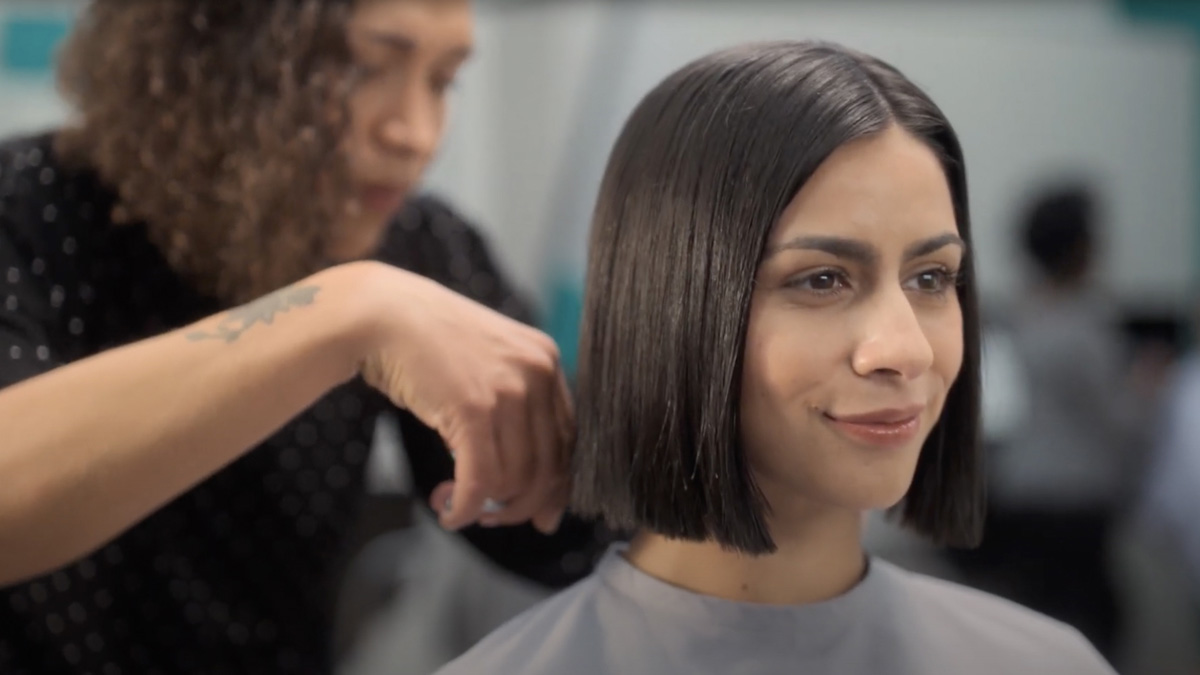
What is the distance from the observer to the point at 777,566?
869 mm

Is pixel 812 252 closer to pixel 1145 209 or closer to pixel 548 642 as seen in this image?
pixel 548 642

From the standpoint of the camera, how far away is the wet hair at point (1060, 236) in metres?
1.90

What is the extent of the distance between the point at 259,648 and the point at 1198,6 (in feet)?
8.64

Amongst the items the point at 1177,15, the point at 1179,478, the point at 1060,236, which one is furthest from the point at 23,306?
the point at 1177,15

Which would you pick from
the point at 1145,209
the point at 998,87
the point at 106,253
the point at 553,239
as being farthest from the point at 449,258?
the point at 1145,209

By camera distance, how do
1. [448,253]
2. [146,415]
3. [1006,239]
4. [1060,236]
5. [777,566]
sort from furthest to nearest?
[1006,239] < [1060,236] < [448,253] < [777,566] < [146,415]

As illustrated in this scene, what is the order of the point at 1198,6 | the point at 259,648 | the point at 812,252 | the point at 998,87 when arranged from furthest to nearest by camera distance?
the point at 1198,6
the point at 998,87
the point at 259,648
the point at 812,252

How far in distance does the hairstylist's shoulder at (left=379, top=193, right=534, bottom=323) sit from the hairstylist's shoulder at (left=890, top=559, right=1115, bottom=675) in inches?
18.5

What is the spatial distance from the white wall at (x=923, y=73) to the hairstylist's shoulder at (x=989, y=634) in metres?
0.51

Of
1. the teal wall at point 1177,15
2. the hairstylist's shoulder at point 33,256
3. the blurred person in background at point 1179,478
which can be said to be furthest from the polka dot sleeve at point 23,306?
the teal wall at point 1177,15

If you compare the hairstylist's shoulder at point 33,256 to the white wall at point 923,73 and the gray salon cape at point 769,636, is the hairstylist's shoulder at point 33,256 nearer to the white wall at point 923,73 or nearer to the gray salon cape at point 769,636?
the gray salon cape at point 769,636

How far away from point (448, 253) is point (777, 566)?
1.59 feet

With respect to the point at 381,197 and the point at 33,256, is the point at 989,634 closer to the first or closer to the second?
the point at 381,197

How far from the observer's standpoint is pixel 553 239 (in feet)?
6.03
